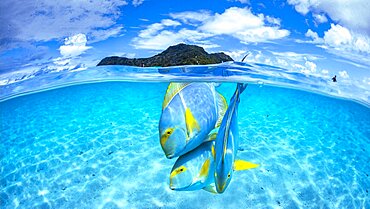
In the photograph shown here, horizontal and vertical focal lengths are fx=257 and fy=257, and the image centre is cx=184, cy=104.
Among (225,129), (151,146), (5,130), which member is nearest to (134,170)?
(151,146)

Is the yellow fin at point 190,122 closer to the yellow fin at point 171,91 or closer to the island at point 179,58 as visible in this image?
the yellow fin at point 171,91

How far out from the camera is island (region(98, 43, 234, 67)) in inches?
543

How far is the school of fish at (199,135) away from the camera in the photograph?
65.4 inches

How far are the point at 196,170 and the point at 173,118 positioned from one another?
52cm

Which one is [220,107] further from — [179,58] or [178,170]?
[179,58]

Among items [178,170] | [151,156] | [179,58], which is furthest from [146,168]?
[179,58]

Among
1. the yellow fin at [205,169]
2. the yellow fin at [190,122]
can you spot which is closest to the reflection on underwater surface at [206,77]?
the yellow fin at [205,169]

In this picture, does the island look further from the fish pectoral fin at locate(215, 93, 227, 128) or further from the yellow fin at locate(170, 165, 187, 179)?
the yellow fin at locate(170, 165, 187, 179)

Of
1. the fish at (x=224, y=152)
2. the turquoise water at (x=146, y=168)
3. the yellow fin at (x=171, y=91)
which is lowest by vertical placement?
the turquoise water at (x=146, y=168)

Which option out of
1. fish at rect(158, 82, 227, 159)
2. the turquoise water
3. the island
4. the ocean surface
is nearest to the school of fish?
fish at rect(158, 82, 227, 159)

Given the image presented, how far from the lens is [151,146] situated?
10.3 meters

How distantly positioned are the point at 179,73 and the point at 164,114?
12.9 meters

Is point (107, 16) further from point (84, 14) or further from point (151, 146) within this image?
point (151, 146)

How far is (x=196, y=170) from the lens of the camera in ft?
6.70
